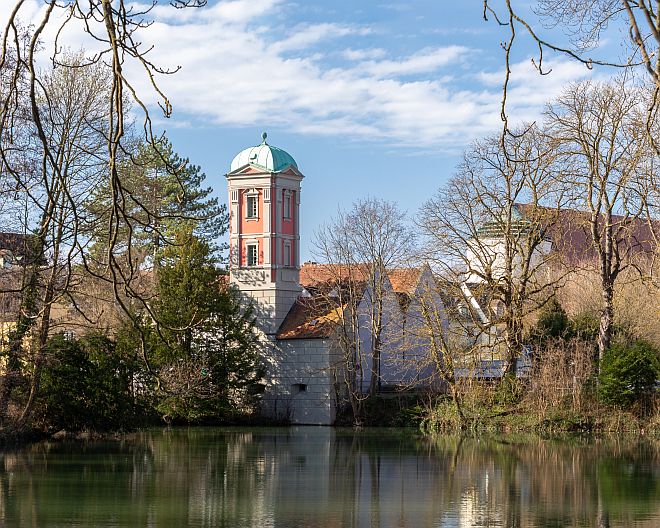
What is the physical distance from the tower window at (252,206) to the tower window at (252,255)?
1408 millimetres

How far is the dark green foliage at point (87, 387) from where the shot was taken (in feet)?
101

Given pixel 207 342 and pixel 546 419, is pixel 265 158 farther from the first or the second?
pixel 546 419

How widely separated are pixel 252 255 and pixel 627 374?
2132cm

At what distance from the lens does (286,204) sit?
171 ft

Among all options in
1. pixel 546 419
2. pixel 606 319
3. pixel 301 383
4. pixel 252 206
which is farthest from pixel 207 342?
pixel 606 319

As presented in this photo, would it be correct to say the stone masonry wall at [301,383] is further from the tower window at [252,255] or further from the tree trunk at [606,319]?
the tree trunk at [606,319]

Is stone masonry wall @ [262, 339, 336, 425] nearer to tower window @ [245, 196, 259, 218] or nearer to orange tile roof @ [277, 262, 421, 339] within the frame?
orange tile roof @ [277, 262, 421, 339]

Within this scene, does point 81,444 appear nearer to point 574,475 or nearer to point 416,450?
point 416,450

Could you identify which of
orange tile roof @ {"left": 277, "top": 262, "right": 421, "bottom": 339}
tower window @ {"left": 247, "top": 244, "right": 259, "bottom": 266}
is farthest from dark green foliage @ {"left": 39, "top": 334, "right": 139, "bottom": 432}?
tower window @ {"left": 247, "top": 244, "right": 259, "bottom": 266}

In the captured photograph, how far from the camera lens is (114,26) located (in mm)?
2570

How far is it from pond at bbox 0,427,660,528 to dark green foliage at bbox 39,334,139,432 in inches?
31.3

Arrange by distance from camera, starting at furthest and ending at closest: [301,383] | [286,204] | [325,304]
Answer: [286,204] → [325,304] → [301,383]

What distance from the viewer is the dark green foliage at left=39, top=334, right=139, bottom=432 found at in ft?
101

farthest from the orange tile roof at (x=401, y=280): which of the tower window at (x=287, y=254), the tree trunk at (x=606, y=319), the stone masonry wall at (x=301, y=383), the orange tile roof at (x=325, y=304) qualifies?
the tree trunk at (x=606, y=319)
